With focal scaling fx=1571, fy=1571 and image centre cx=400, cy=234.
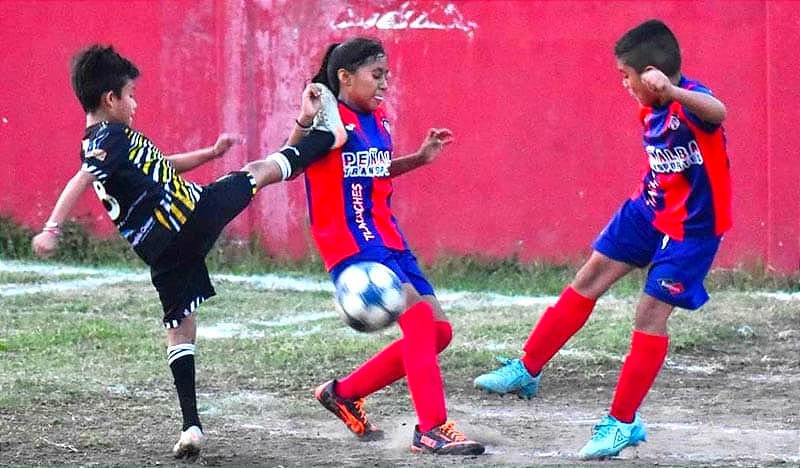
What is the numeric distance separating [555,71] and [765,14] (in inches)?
60.4

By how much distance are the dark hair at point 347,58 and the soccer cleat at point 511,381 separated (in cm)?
145

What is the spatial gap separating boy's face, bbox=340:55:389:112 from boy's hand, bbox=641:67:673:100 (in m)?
1.08

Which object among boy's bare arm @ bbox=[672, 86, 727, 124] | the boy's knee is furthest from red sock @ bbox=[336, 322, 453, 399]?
boy's bare arm @ bbox=[672, 86, 727, 124]

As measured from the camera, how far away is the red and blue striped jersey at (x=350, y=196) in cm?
609

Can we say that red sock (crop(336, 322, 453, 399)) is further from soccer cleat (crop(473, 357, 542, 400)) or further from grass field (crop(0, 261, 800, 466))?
soccer cleat (crop(473, 357, 542, 400))

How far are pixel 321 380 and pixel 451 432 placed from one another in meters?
2.02

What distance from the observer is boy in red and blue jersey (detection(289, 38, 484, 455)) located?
595cm

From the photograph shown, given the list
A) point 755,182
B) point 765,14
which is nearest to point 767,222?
point 755,182

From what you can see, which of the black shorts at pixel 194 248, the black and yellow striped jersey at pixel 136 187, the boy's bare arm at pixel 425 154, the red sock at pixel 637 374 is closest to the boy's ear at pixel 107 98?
the black and yellow striped jersey at pixel 136 187

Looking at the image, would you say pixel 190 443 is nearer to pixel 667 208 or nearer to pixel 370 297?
pixel 370 297

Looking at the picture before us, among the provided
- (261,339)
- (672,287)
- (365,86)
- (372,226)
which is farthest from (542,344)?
(261,339)

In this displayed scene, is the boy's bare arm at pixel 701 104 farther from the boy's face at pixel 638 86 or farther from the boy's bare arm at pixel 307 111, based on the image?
the boy's bare arm at pixel 307 111

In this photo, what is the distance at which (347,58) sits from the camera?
20.4 ft

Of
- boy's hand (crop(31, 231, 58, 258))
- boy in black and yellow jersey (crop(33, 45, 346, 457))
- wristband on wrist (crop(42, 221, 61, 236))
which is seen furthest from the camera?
boy in black and yellow jersey (crop(33, 45, 346, 457))
